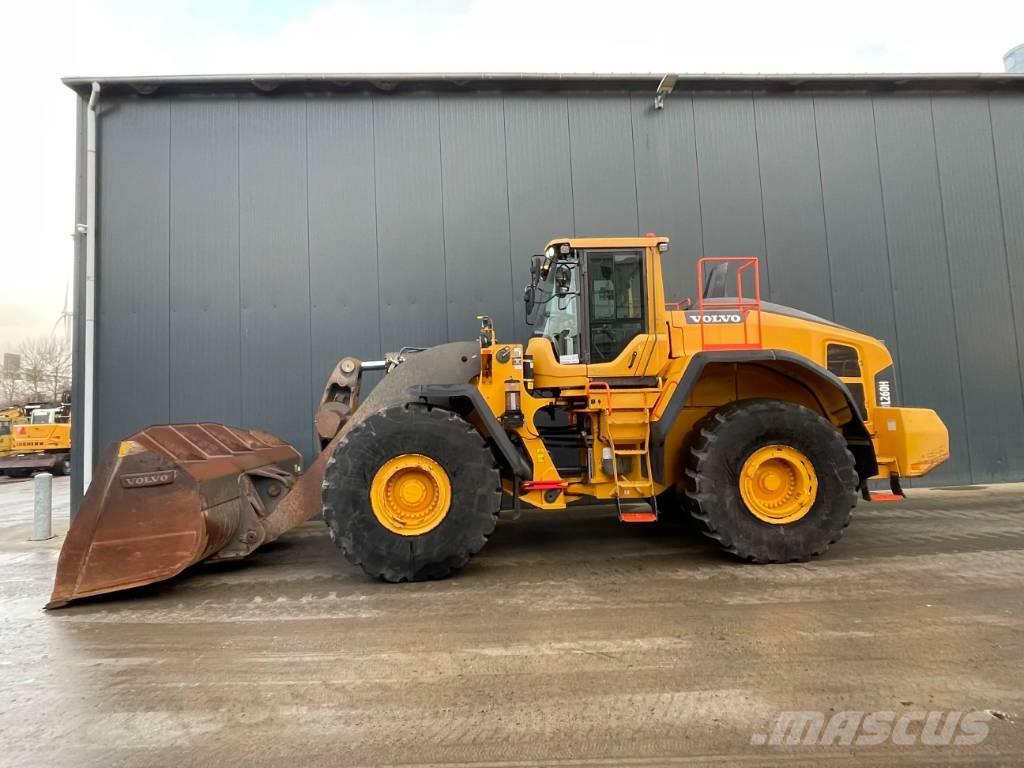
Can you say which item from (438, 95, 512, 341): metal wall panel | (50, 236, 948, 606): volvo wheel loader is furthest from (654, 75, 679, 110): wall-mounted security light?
(50, 236, 948, 606): volvo wheel loader

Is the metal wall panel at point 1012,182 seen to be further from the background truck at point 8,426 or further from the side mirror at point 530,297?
the background truck at point 8,426

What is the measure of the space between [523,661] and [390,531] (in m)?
1.74

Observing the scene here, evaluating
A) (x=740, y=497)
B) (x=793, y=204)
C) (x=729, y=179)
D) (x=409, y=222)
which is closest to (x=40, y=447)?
(x=409, y=222)

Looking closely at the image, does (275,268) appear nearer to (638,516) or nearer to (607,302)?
(607,302)

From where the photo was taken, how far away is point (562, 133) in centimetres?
866

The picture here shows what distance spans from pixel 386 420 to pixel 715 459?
2830 millimetres

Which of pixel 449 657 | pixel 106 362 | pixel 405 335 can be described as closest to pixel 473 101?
pixel 405 335

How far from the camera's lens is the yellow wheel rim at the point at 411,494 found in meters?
4.35

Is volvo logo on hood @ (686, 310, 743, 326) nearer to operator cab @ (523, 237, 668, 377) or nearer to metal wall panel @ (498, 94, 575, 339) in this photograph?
operator cab @ (523, 237, 668, 377)

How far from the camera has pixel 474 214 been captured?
A: 8.51 metres

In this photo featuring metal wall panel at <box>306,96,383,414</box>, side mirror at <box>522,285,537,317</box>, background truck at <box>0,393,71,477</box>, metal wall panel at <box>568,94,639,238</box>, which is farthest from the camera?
background truck at <box>0,393,71,477</box>

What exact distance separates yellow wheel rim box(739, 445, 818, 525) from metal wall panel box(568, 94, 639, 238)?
5.08 meters

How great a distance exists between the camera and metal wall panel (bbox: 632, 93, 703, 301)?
8.70 metres

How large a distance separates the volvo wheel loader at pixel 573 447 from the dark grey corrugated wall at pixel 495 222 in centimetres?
325
